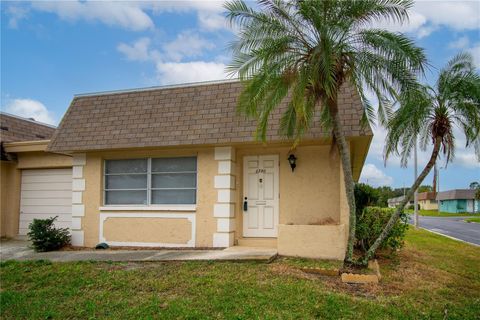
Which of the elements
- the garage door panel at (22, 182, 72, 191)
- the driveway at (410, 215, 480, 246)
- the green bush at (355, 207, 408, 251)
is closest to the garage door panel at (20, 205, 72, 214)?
the garage door panel at (22, 182, 72, 191)

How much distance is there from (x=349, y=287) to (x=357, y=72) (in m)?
4.00

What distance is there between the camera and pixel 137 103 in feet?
39.9

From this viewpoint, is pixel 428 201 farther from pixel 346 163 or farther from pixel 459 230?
pixel 346 163

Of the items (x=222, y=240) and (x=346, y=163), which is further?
(x=222, y=240)

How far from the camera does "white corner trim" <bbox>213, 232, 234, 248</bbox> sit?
10.8 metres

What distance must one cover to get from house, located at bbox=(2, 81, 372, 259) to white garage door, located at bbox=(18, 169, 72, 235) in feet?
6.21

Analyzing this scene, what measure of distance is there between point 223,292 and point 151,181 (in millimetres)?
5646

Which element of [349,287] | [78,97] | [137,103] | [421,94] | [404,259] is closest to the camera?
[349,287]

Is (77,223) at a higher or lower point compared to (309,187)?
lower

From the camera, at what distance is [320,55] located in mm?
7555

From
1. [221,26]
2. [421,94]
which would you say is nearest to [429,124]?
[421,94]

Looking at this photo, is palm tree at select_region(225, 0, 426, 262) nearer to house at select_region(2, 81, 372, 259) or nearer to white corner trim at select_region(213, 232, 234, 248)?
house at select_region(2, 81, 372, 259)

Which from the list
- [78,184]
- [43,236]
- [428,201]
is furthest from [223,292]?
[428,201]

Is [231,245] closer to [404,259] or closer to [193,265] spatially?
[193,265]
